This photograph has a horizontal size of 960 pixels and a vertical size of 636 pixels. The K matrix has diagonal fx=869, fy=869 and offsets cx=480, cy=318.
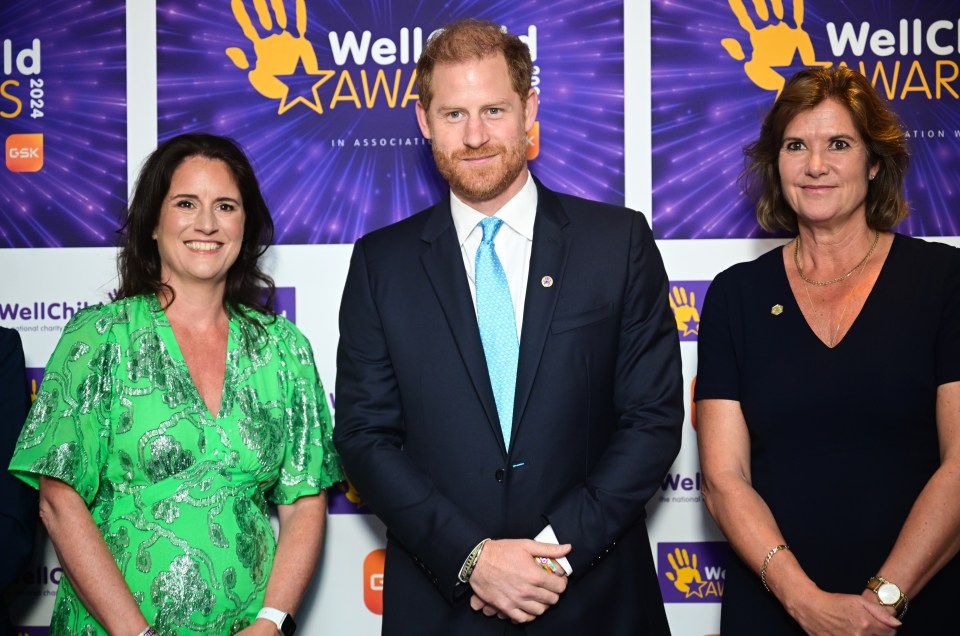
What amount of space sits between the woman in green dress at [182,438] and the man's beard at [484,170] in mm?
574

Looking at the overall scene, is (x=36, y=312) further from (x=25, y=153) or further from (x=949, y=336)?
(x=949, y=336)

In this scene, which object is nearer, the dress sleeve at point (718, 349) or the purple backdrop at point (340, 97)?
the dress sleeve at point (718, 349)

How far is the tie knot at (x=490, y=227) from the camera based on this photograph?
6.22ft

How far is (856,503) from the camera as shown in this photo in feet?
5.99

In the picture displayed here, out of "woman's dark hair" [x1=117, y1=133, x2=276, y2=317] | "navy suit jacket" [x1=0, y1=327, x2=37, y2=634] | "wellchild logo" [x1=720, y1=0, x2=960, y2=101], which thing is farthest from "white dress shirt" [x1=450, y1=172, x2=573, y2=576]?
"navy suit jacket" [x1=0, y1=327, x2=37, y2=634]

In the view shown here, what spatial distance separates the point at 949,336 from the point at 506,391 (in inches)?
36.5

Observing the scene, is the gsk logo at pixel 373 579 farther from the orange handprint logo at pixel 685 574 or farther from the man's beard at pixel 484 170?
the man's beard at pixel 484 170

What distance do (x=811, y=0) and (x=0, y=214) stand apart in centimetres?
247

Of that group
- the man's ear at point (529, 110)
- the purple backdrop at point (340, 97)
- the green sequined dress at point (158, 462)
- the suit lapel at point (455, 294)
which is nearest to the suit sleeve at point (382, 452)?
the suit lapel at point (455, 294)

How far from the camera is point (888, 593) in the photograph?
171 cm

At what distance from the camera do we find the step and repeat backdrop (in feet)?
8.22

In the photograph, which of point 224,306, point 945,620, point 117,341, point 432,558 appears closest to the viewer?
point 432,558

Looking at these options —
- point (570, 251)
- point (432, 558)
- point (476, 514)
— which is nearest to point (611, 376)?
point (570, 251)

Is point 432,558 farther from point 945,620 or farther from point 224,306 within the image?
point 945,620
